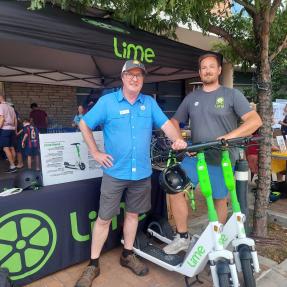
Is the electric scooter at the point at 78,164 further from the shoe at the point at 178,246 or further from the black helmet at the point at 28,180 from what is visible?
→ the shoe at the point at 178,246

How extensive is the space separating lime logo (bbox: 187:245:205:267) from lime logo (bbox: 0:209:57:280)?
121 centimetres

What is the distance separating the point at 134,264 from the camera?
9.16 feet

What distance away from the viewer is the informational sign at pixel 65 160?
281cm

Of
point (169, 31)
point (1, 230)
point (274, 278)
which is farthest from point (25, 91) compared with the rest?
point (274, 278)

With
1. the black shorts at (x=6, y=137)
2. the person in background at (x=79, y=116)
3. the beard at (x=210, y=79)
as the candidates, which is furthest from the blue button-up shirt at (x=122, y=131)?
the black shorts at (x=6, y=137)

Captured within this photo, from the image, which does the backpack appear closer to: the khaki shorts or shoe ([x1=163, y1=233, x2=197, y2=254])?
the khaki shorts

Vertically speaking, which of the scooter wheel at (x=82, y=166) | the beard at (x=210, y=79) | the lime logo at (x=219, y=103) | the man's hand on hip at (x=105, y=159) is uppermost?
the beard at (x=210, y=79)

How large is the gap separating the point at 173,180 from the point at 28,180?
52.6 inches

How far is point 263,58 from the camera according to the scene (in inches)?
126

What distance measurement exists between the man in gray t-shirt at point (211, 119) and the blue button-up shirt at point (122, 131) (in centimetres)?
50

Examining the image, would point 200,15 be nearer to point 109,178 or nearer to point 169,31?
point 169,31

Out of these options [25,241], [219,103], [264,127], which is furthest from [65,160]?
[264,127]

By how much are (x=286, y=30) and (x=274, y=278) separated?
2.69 meters

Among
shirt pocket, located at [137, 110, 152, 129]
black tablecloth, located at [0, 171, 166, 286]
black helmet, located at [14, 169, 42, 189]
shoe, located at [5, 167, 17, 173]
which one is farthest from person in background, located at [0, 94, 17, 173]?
shirt pocket, located at [137, 110, 152, 129]
